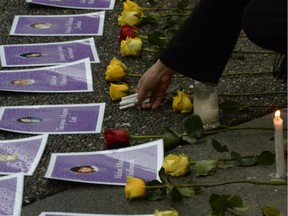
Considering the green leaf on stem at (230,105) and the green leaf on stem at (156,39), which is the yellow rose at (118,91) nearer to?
the green leaf on stem at (156,39)

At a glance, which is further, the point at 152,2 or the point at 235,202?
the point at 152,2

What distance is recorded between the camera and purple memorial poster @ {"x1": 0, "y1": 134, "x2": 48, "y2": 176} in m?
2.68

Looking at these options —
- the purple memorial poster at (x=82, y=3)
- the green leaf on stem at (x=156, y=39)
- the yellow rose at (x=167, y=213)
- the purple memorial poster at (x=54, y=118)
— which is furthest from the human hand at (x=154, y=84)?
the purple memorial poster at (x=82, y=3)

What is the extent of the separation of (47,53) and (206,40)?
0.95 metres

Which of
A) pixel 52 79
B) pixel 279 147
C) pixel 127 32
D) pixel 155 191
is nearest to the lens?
pixel 279 147

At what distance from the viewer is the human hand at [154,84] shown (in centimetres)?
284

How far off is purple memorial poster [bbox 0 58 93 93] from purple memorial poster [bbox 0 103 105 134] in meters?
0.15

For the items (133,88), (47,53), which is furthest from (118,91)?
(47,53)

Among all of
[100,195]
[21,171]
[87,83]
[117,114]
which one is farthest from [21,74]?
[100,195]

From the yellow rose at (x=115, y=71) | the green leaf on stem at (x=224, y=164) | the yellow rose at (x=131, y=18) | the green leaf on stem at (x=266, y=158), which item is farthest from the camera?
the yellow rose at (x=131, y=18)

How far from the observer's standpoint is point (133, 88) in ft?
10.5

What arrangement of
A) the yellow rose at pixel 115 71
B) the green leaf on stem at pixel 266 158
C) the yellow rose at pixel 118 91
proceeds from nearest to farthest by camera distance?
the green leaf on stem at pixel 266 158
the yellow rose at pixel 118 91
the yellow rose at pixel 115 71

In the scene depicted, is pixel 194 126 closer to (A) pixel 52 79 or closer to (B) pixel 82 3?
(A) pixel 52 79

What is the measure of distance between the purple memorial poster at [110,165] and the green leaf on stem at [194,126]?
9cm
